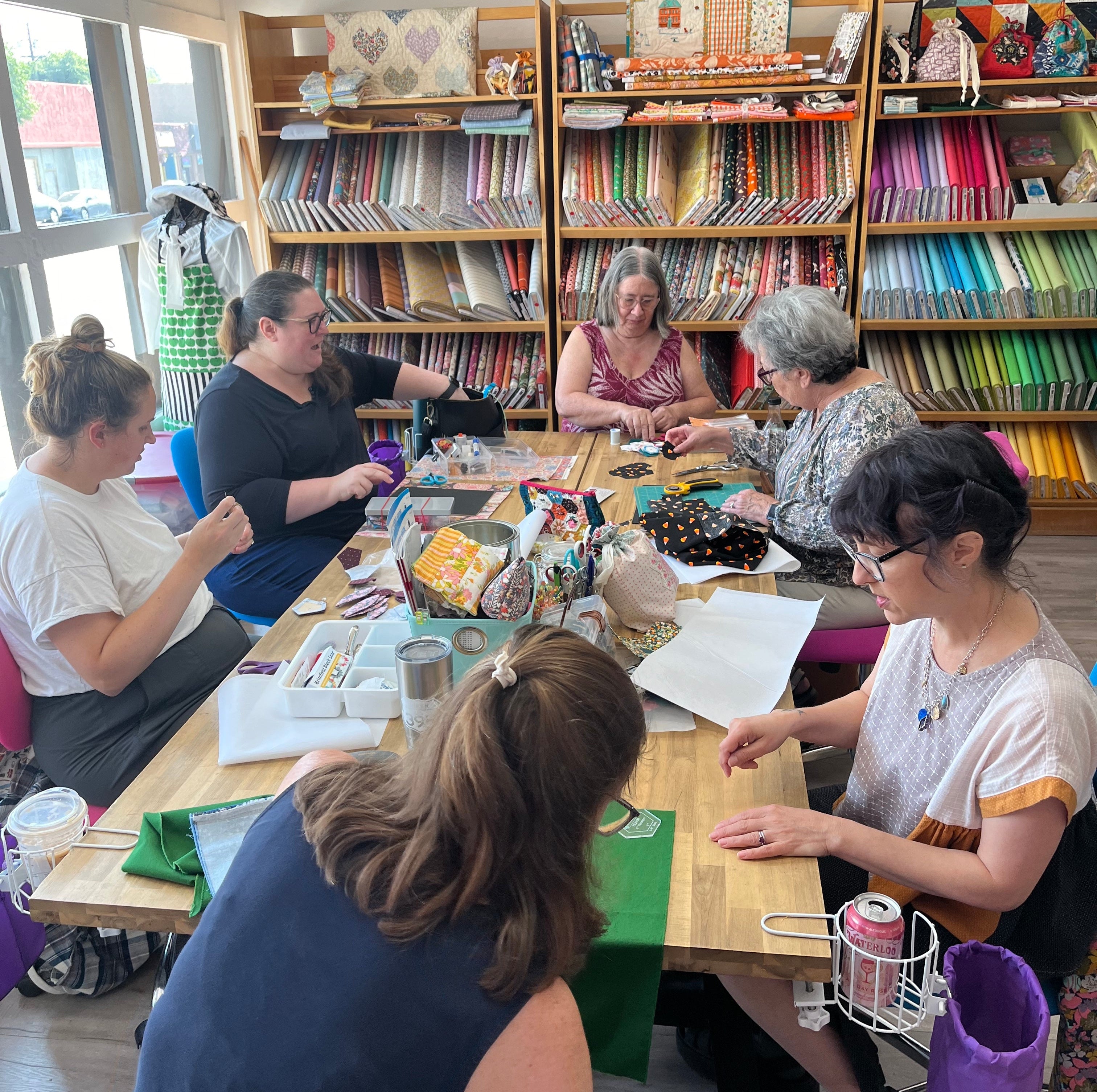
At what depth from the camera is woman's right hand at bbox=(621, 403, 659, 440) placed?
346cm

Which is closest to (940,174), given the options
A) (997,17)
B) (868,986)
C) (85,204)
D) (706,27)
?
(997,17)

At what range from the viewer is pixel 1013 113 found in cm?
412

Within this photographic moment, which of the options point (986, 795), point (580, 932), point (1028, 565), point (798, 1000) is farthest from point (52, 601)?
point (1028, 565)

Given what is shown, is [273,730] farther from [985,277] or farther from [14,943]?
[985,277]

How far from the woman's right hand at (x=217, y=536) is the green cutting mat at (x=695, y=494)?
1104 mm

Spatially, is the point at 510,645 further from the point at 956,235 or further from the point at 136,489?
the point at 956,235

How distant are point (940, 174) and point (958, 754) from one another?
3560mm

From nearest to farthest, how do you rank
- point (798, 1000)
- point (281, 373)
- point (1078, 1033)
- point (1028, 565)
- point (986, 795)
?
1. point (798, 1000)
2. point (986, 795)
3. point (1078, 1033)
4. point (281, 373)
5. point (1028, 565)

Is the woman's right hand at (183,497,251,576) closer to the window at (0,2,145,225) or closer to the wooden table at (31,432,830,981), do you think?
the wooden table at (31,432,830,981)

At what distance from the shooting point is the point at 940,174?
14.0 feet

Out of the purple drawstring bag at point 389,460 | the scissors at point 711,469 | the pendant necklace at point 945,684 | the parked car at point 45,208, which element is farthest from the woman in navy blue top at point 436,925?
the parked car at point 45,208

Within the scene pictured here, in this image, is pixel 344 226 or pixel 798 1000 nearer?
pixel 798 1000

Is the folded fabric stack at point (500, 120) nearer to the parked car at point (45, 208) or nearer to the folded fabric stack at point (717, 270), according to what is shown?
the folded fabric stack at point (717, 270)

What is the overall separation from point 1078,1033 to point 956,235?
381 cm
